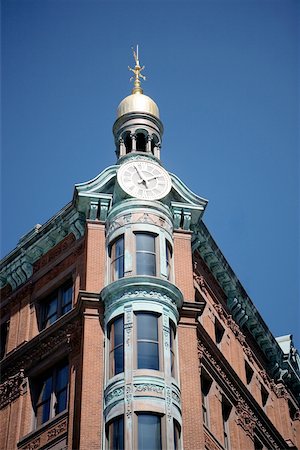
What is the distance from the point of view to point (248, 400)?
44656 millimetres

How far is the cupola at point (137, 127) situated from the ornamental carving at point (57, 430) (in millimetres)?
14205

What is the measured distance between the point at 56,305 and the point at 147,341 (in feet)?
26.2

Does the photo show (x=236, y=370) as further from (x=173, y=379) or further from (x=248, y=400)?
(x=173, y=379)

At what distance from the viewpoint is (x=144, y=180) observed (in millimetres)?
41500

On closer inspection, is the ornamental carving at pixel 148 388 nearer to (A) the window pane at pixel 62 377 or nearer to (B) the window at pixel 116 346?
(B) the window at pixel 116 346

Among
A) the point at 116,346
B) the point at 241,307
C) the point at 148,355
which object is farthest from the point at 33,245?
the point at 241,307

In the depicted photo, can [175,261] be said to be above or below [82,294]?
above

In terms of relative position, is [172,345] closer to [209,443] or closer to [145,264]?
[145,264]

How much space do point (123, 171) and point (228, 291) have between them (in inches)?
382

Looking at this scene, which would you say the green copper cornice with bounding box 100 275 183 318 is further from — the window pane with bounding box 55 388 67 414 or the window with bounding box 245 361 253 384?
the window with bounding box 245 361 253 384

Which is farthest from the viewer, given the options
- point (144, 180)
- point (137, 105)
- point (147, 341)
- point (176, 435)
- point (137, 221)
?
point (137, 105)

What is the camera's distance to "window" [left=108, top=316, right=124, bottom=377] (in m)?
34.9

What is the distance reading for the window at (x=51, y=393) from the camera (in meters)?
37.9

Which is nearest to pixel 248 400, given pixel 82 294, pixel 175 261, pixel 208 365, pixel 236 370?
pixel 236 370
